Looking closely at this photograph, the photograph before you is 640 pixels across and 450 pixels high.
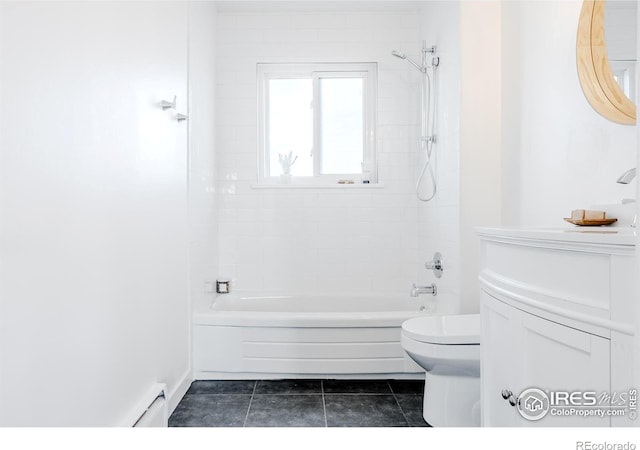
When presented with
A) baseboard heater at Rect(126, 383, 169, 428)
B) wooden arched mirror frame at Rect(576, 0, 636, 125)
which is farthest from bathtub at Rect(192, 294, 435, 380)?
wooden arched mirror frame at Rect(576, 0, 636, 125)

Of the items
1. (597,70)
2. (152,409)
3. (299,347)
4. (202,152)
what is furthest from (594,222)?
(202,152)

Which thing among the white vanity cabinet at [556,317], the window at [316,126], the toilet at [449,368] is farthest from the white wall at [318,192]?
the white vanity cabinet at [556,317]

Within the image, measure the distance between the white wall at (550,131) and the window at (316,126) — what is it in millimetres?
1266

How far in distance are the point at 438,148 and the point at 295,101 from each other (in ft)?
4.08

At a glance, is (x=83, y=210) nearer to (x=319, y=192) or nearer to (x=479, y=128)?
(x=479, y=128)

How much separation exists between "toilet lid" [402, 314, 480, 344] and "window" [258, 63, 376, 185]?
1.55 meters

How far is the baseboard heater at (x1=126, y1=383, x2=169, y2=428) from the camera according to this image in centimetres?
173

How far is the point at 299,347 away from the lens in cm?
269

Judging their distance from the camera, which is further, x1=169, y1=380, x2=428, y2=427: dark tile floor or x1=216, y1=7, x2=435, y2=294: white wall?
x1=216, y1=7, x2=435, y2=294: white wall

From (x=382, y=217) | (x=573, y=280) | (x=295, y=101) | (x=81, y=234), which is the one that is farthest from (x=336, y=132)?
(x=573, y=280)

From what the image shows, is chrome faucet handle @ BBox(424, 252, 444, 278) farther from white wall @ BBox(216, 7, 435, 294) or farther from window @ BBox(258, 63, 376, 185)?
window @ BBox(258, 63, 376, 185)

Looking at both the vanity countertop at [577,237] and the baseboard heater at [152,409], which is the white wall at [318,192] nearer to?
the baseboard heater at [152,409]

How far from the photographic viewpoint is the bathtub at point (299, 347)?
8.77 feet

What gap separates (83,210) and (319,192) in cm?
223
